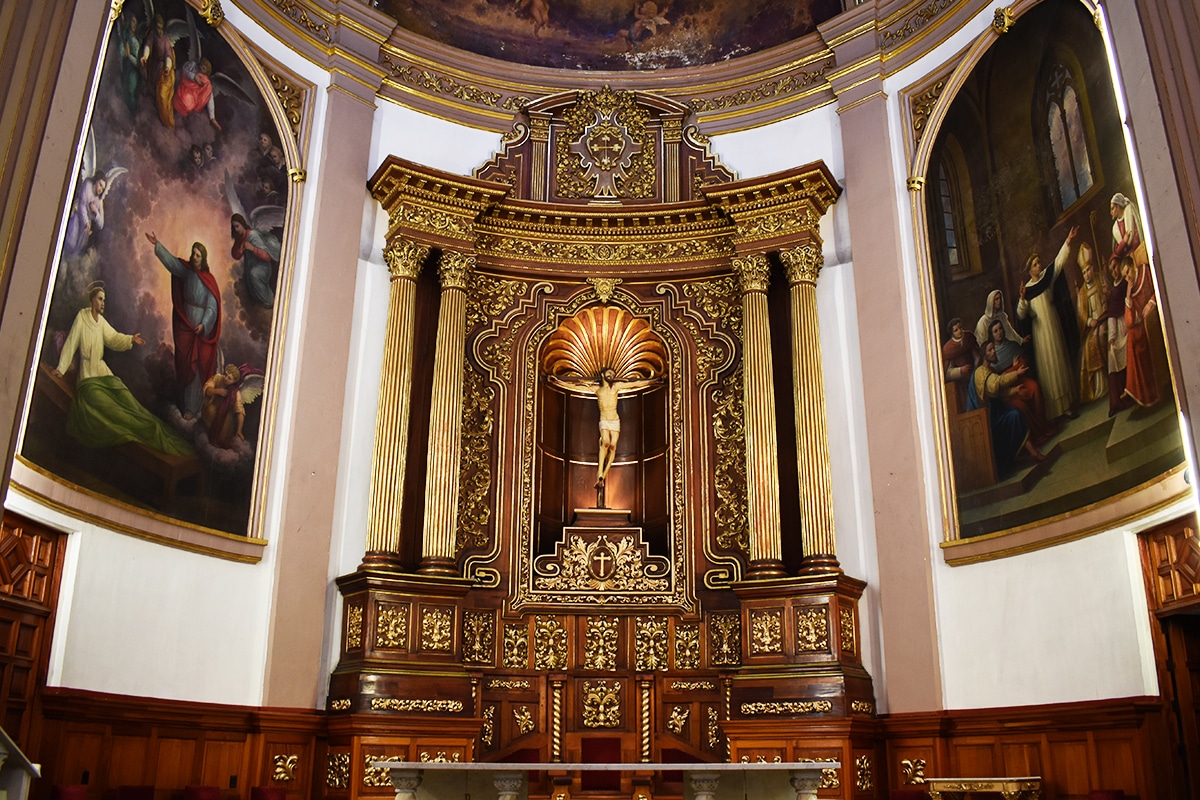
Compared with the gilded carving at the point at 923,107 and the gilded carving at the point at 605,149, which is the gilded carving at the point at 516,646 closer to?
the gilded carving at the point at 605,149

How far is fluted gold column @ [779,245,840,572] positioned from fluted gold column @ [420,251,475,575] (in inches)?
146

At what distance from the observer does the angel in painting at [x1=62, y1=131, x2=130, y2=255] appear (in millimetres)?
8742

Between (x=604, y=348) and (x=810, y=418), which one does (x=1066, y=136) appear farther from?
(x=604, y=348)

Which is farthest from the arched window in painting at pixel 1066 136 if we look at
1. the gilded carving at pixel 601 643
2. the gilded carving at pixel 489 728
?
the gilded carving at pixel 489 728

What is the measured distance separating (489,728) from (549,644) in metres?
1.08

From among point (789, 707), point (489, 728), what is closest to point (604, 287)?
point (489, 728)

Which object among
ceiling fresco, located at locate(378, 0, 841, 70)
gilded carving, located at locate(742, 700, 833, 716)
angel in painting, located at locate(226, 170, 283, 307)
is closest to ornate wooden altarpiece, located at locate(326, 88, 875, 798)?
gilded carving, located at locate(742, 700, 833, 716)

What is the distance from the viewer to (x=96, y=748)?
876 cm

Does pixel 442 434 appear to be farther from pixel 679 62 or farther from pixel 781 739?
pixel 679 62

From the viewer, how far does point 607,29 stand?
1463 cm

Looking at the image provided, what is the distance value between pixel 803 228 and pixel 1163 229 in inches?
248

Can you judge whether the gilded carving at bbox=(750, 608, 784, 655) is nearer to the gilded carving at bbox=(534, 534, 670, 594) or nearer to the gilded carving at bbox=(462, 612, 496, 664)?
the gilded carving at bbox=(534, 534, 670, 594)

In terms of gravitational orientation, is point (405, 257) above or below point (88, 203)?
above

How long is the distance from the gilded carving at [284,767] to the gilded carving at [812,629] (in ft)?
16.3
